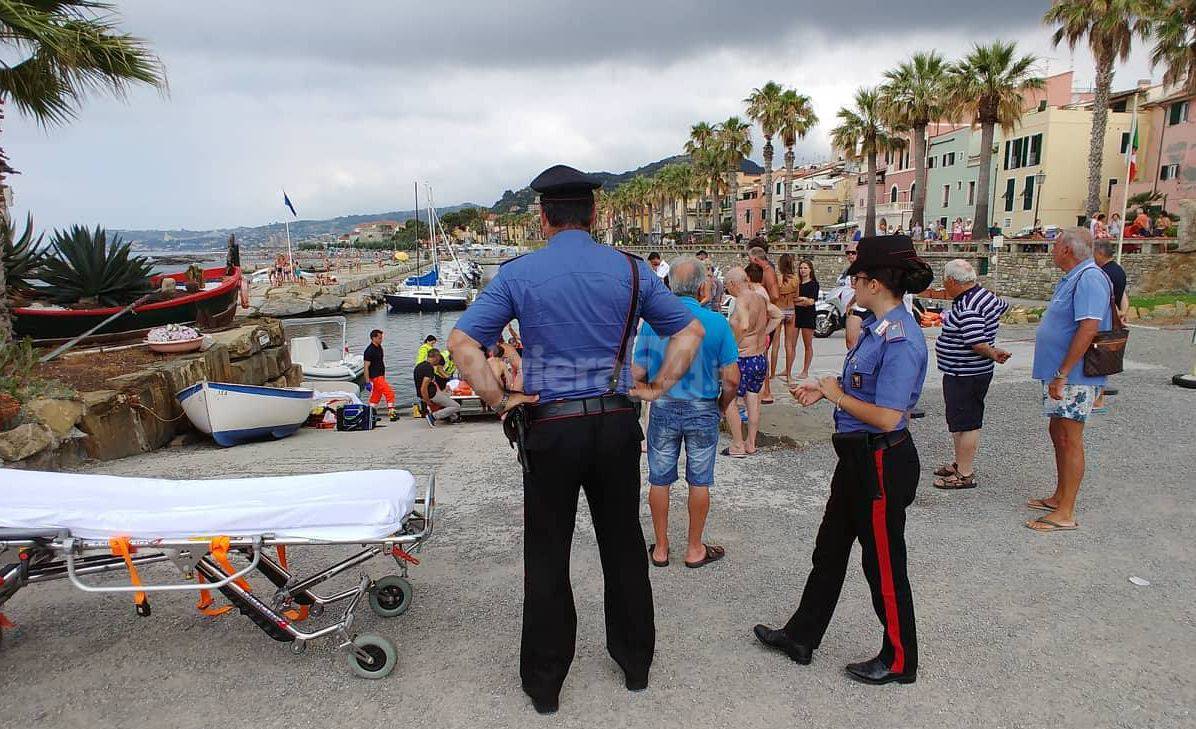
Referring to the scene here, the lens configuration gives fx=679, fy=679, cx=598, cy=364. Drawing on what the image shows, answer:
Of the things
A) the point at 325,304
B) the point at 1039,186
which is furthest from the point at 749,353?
the point at 325,304

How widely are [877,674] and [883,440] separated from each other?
41.6 inches

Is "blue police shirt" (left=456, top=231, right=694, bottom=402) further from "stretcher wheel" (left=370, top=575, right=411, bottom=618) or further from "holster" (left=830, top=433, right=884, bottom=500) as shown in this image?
"stretcher wheel" (left=370, top=575, right=411, bottom=618)

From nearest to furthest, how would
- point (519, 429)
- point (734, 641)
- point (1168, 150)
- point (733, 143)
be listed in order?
point (519, 429)
point (734, 641)
point (1168, 150)
point (733, 143)

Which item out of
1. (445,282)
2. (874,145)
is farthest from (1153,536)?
(445,282)

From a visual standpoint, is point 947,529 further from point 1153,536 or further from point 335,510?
point 335,510

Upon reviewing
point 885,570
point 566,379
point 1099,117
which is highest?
point 1099,117

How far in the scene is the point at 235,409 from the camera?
9.06 m

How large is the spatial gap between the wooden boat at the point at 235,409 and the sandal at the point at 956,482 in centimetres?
831

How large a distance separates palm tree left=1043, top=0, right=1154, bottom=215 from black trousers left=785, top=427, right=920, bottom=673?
2969cm

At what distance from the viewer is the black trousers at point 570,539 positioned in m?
2.69

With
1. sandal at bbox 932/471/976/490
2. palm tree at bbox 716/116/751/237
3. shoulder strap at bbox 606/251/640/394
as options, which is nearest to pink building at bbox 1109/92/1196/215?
palm tree at bbox 716/116/751/237

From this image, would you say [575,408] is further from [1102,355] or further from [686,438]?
[1102,355]

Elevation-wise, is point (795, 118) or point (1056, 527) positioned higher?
point (795, 118)

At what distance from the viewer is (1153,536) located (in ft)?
14.7
